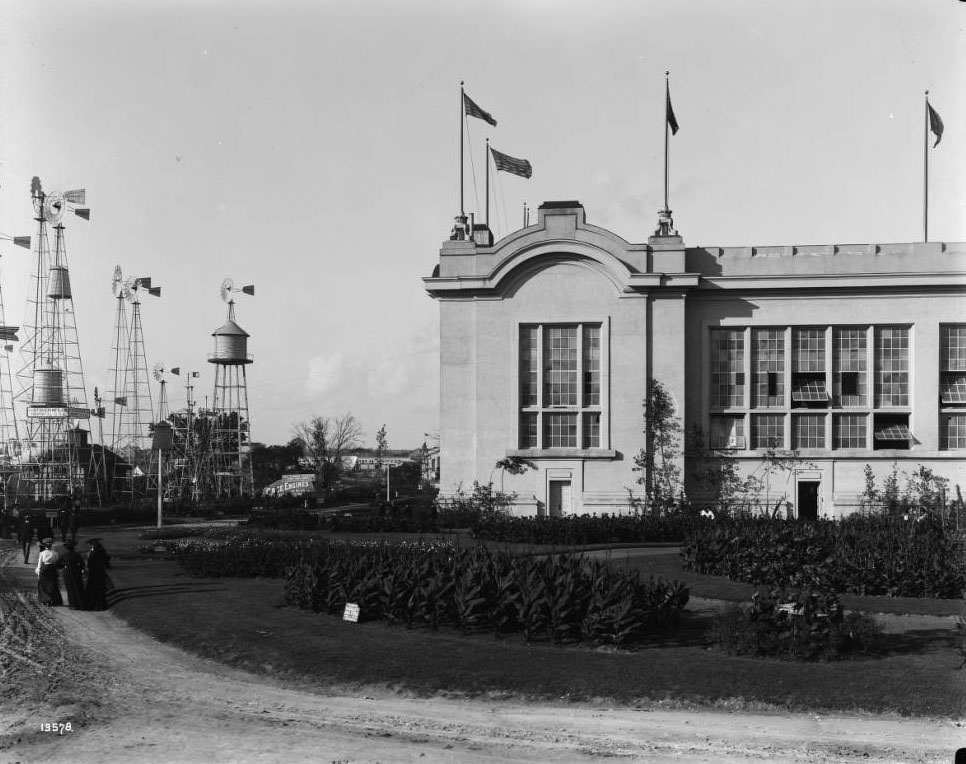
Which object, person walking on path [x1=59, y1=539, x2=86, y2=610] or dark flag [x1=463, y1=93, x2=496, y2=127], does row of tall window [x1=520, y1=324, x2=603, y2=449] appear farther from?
person walking on path [x1=59, y1=539, x2=86, y2=610]

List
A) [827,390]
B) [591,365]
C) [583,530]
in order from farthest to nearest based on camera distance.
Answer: [591,365] < [827,390] < [583,530]

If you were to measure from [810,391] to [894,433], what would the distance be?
3.88 meters

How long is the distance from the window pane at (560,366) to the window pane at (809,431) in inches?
384

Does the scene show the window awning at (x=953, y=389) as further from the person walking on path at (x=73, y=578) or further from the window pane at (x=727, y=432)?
the person walking on path at (x=73, y=578)

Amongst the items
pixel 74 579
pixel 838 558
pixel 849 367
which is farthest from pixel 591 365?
pixel 74 579

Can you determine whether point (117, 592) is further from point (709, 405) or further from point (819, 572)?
point (709, 405)

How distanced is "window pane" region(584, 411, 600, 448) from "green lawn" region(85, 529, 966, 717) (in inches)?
930

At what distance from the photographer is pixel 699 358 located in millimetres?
41719

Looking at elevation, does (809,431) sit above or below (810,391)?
below

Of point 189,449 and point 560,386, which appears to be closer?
point 560,386

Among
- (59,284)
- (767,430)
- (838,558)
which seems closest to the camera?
(838,558)

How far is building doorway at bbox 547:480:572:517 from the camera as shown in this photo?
135 feet

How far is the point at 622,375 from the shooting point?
134 ft

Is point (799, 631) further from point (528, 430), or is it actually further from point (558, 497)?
point (528, 430)
